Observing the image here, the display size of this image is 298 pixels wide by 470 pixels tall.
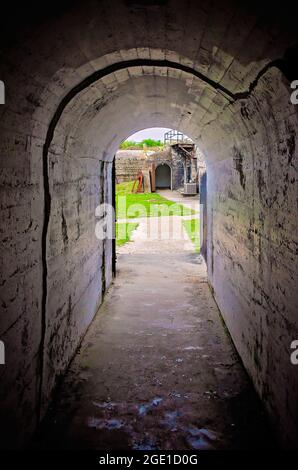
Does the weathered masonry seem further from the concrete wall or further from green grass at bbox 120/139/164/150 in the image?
green grass at bbox 120/139/164/150

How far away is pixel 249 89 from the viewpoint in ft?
12.2

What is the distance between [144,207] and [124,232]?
27.1 feet

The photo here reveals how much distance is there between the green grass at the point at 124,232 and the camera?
14599mm

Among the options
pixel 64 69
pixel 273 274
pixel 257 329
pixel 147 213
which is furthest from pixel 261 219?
pixel 147 213

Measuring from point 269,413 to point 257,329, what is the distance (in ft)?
2.86

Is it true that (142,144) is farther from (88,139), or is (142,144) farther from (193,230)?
(88,139)

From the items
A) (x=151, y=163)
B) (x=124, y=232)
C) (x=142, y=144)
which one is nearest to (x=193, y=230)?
(x=124, y=232)

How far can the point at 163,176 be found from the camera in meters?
39.7

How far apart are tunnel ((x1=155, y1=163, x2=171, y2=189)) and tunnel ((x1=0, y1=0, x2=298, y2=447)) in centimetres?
3361

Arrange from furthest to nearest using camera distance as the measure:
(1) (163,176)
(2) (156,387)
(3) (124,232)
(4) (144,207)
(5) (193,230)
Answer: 1. (1) (163,176)
2. (4) (144,207)
3. (5) (193,230)
4. (3) (124,232)
5. (2) (156,387)

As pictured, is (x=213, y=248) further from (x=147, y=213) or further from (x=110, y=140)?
(x=147, y=213)

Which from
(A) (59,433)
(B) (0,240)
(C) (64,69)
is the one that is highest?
(C) (64,69)

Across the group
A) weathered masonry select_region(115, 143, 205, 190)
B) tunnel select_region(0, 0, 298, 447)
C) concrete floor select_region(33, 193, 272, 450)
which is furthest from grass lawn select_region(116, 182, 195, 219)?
tunnel select_region(0, 0, 298, 447)

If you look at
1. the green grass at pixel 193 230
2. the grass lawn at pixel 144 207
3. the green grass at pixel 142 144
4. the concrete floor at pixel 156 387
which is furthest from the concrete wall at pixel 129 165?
the concrete floor at pixel 156 387
